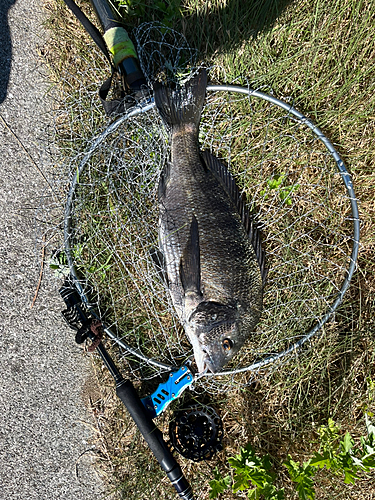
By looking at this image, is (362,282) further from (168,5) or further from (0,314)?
(0,314)

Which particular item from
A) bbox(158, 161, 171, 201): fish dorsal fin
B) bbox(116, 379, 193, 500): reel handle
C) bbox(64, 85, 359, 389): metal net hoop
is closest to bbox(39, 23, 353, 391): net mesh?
bbox(64, 85, 359, 389): metal net hoop

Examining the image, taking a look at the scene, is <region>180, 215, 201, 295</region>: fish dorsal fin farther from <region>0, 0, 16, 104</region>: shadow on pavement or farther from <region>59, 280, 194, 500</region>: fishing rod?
<region>0, 0, 16, 104</region>: shadow on pavement

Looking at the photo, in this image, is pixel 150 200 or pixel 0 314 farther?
pixel 0 314

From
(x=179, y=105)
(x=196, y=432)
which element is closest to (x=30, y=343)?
(x=196, y=432)

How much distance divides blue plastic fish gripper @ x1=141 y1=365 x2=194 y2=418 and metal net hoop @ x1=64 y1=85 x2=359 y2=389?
0.14m

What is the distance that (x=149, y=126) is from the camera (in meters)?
2.37

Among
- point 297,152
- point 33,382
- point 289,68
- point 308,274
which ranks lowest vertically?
point 308,274

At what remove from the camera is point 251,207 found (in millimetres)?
2475

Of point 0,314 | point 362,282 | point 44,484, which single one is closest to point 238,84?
point 362,282

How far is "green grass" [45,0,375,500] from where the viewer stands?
2.41 metres

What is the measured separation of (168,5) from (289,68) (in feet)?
3.06

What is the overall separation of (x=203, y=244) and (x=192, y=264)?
130 mm

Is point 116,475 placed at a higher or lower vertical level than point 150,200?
lower

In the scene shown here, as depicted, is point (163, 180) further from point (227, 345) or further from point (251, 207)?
point (227, 345)
